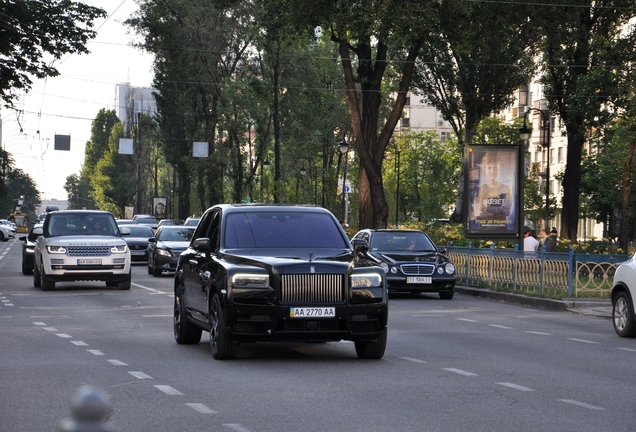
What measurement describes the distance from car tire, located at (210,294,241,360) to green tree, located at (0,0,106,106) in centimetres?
3022

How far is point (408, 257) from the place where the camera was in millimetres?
27234

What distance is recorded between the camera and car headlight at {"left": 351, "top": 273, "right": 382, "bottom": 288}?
12742 mm

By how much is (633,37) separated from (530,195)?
142 feet

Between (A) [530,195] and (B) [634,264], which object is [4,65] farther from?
(A) [530,195]

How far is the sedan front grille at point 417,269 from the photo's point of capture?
2662cm

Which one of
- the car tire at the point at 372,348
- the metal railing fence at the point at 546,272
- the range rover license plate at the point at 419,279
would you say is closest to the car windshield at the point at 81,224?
the range rover license plate at the point at 419,279

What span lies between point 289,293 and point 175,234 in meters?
25.0

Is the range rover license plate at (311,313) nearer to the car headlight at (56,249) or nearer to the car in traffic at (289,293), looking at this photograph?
the car in traffic at (289,293)

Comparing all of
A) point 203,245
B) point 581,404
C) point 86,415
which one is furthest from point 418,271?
point 86,415

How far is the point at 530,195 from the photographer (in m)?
84.4

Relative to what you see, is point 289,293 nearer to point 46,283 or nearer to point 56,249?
point 56,249

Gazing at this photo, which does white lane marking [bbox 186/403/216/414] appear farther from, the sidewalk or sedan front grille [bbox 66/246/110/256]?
sedan front grille [bbox 66/246/110/256]

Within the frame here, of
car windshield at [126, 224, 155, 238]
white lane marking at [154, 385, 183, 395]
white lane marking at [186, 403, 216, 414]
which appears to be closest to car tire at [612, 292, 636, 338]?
white lane marking at [154, 385, 183, 395]

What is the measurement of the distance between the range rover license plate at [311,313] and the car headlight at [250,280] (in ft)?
1.30
